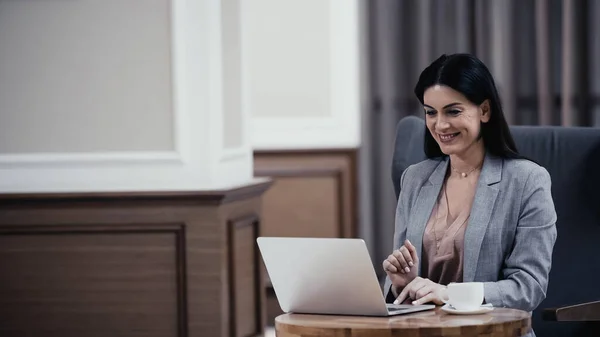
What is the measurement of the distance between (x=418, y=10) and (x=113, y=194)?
223cm

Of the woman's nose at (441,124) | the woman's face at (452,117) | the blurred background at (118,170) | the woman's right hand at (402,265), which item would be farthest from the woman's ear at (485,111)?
the blurred background at (118,170)

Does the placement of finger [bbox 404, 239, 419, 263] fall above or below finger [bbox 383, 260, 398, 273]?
above

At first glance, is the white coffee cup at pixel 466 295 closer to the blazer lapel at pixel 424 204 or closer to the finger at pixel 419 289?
the finger at pixel 419 289

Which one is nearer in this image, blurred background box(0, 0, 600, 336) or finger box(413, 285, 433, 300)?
finger box(413, 285, 433, 300)

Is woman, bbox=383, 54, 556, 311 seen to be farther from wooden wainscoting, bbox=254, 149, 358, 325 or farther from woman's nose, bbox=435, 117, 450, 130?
wooden wainscoting, bbox=254, 149, 358, 325

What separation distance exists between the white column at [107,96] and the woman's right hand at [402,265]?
1.61m

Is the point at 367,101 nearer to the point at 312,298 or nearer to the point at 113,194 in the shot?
the point at 113,194

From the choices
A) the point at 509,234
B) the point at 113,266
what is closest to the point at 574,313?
the point at 509,234

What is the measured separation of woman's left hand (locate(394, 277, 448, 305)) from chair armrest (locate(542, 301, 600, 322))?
0.27m

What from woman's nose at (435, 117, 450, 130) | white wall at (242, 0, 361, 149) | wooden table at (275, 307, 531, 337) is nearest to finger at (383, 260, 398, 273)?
wooden table at (275, 307, 531, 337)

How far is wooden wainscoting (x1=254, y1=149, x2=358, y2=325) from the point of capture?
607cm

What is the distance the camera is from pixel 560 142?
10.4 ft

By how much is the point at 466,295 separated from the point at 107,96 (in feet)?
7.27

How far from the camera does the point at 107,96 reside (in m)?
4.25
